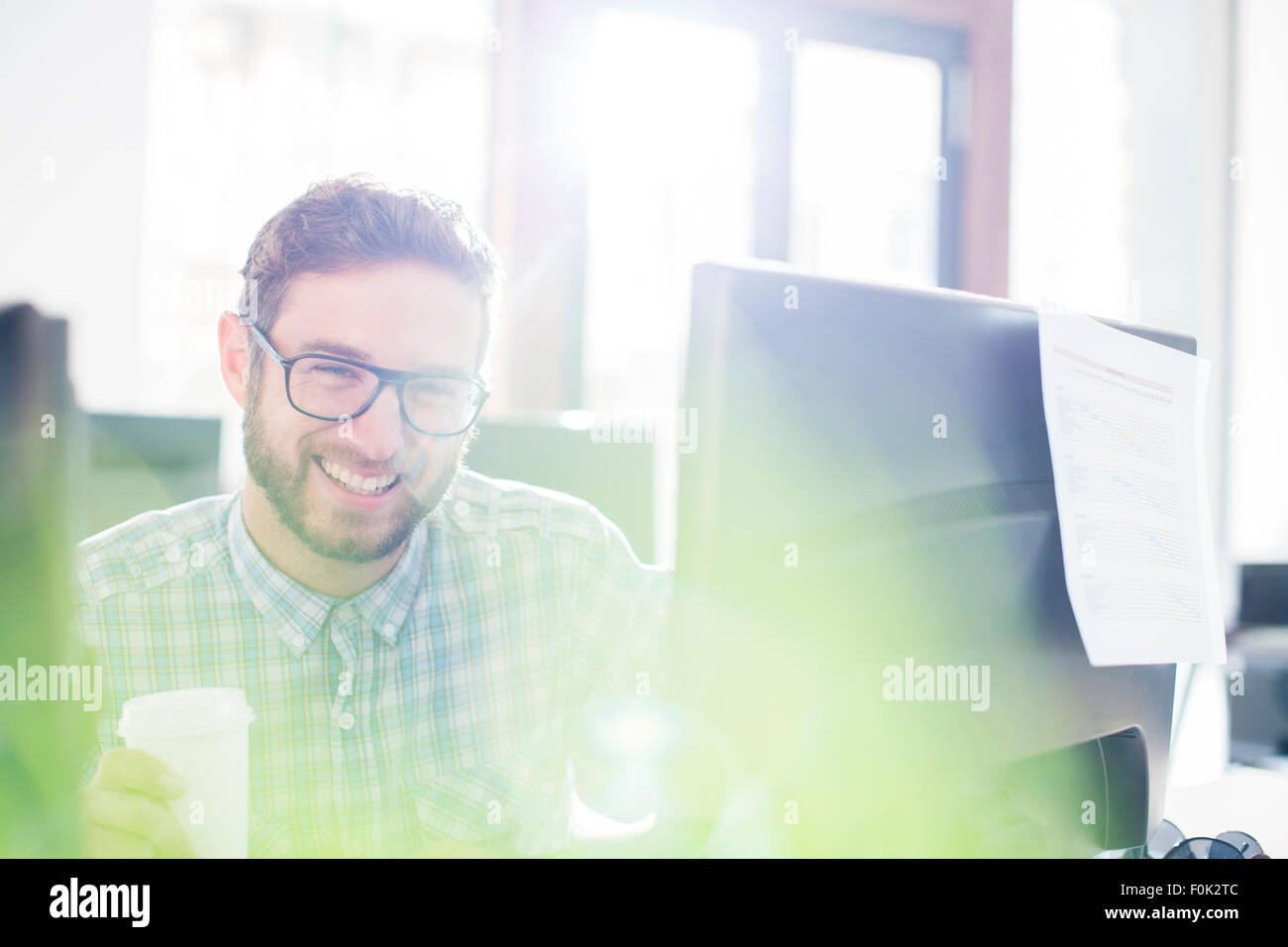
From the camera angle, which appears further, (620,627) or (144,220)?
(144,220)

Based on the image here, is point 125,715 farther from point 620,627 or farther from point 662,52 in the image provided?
point 662,52

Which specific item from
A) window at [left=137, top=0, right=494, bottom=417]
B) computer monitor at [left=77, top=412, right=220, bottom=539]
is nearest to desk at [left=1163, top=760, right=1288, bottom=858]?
computer monitor at [left=77, top=412, right=220, bottom=539]

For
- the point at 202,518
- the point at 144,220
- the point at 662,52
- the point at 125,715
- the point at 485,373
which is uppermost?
the point at 662,52

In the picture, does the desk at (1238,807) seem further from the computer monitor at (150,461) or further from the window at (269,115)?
the window at (269,115)

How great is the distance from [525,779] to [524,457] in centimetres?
42

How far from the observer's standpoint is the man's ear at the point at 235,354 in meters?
0.73

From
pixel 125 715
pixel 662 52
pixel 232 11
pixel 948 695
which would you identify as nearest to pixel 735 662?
pixel 948 695

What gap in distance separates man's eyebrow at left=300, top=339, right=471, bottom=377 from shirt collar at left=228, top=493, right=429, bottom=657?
0.50ft

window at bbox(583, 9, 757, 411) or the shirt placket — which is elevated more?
window at bbox(583, 9, 757, 411)

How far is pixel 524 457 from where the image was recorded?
3.51ft

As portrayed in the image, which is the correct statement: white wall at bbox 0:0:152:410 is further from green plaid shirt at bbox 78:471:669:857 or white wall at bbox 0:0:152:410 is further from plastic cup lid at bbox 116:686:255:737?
plastic cup lid at bbox 116:686:255:737

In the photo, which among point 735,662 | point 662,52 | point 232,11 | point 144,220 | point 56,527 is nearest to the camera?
point 56,527

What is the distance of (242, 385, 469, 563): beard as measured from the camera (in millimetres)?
701

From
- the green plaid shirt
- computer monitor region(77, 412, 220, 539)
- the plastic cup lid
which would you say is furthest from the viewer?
computer monitor region(77, 412, 220, 539)
